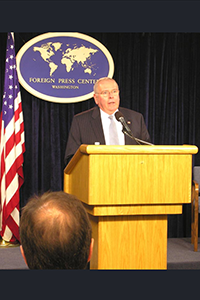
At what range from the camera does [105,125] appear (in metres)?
4.02

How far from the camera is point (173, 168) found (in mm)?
3141

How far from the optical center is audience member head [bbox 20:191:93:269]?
1.35 metres

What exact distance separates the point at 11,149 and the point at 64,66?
4.52 ft

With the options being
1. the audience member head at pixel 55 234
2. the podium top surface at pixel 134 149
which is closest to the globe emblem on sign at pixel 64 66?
the podium top surface at pixel 134 149

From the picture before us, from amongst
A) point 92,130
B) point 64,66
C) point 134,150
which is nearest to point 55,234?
point 134,150

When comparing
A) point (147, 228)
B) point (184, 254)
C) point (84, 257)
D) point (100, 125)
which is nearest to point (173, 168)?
point (147, 228)

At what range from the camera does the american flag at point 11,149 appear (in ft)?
19.2

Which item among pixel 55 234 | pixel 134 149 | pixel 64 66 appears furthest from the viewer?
pixel 64 66

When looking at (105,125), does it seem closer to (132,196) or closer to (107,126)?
(107,126)

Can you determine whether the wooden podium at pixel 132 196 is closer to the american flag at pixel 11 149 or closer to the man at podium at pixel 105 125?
the man at podium at pixel 105 125

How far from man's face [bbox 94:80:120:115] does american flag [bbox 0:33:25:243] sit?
222cm

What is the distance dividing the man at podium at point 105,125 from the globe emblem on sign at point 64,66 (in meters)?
2.28

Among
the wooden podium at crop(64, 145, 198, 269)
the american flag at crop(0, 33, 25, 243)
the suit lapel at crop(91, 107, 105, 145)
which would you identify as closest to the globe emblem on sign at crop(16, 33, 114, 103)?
the american flag at crop(0, 33, 25, 243)

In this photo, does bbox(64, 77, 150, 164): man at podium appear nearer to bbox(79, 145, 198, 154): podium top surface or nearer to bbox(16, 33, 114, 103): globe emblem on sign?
bbox(79, 145, 198, 154): podium top surface
